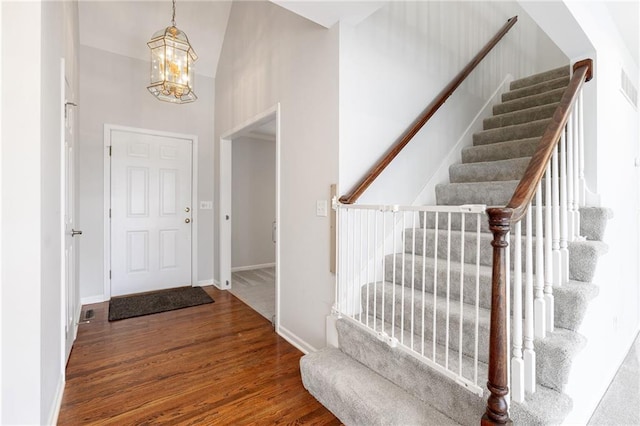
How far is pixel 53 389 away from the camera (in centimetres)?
167

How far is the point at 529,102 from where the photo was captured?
10.3ft

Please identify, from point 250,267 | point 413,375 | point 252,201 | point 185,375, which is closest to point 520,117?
point 413,375

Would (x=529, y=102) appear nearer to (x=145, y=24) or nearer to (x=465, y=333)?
(x=465, y=333)

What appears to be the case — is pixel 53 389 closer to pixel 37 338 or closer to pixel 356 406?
pixel 37 338

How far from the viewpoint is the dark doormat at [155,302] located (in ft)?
10.7

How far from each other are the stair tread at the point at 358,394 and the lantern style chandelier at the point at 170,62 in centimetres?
245

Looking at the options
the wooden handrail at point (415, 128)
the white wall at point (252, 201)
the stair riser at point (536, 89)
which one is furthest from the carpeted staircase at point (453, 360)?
the white wall at point (252, 201)

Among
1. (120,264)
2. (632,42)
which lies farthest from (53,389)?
(632,42)

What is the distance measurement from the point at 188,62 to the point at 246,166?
8.42ft

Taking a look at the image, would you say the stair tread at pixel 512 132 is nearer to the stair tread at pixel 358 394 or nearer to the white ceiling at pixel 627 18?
the white ceiling at pixel 627 18

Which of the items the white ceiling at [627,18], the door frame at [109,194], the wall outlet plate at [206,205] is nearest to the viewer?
the white ceiling at [627,18]

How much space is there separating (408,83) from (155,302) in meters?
3.52

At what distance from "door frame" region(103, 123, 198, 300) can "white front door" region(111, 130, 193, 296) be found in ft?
0.13

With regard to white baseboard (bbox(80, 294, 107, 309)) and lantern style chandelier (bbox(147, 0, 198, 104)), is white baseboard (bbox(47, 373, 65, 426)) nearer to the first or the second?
white baseboard (bbox(80, 294, 107, 309))
